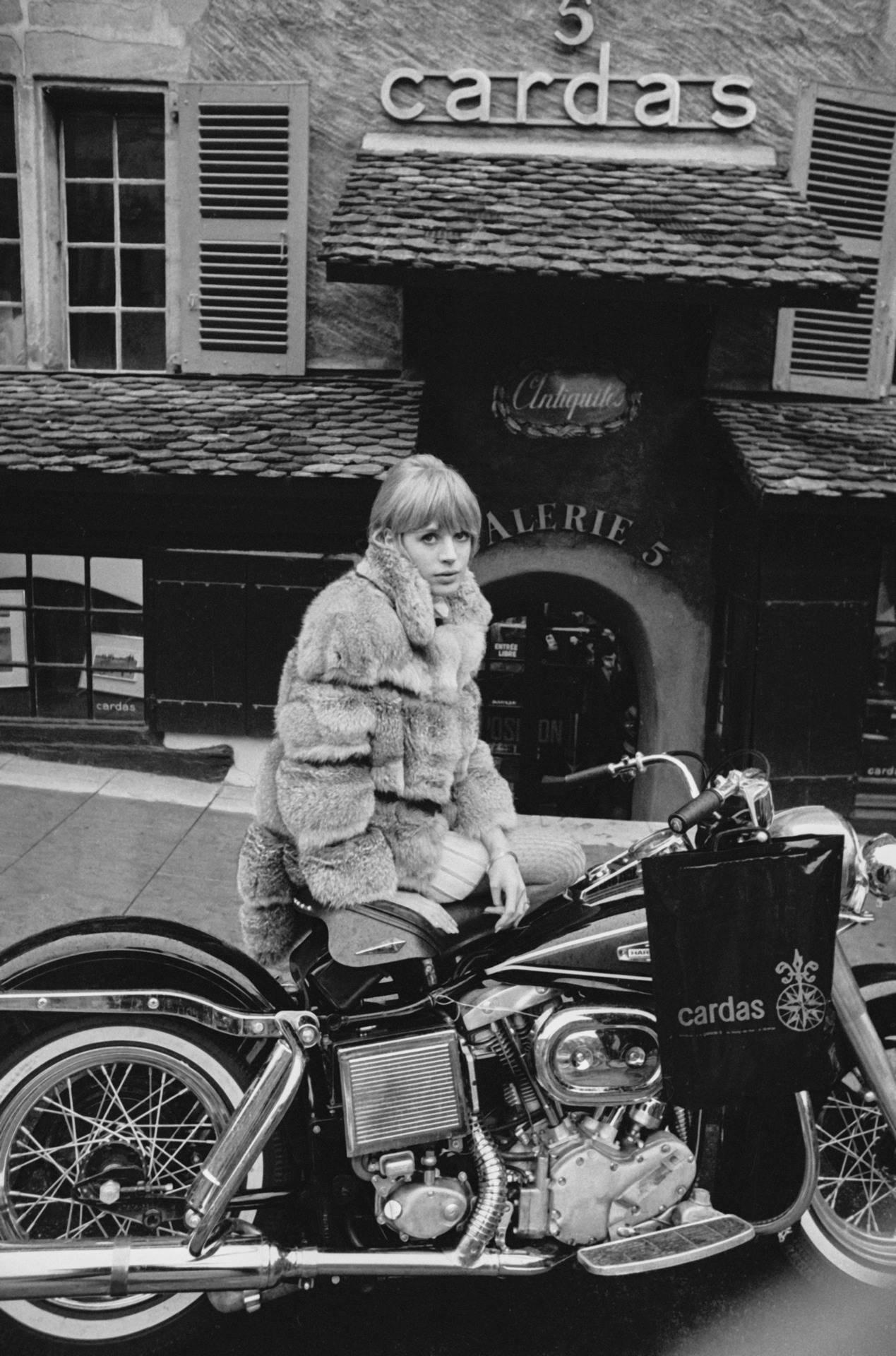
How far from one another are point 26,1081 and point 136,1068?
→ 26cm

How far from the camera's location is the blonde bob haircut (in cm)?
261

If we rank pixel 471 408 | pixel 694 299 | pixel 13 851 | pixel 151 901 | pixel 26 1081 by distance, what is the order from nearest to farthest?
pixel 26 1081 < pixel 151 901 < pixel 13 851 < pixel 694 299 < pixel 471 408

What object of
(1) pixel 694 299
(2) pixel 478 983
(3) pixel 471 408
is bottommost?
(2) pixel 478 983

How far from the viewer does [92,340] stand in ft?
24.8

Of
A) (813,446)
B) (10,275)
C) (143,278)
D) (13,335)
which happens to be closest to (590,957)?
(813,446)

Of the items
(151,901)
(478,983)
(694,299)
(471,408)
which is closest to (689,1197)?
(478,983)

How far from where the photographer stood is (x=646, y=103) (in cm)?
689

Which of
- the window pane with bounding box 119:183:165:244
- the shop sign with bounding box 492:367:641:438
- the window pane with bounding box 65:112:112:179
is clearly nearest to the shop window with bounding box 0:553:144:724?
the window pane with bounding box 119:183:165:244

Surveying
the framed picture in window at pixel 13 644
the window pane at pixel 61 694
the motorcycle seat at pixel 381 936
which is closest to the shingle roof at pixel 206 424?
the framed picture in window at pixel 13 644

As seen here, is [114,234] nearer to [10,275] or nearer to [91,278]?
[91,278]

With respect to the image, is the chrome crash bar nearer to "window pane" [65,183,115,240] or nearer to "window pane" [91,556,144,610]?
"window pane" [91,556,144,610]

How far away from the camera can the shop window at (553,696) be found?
8727 mm

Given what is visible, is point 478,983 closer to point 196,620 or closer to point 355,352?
point 196,620

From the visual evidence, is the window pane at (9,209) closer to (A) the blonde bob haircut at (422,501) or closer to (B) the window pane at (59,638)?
(B) the window pane at (59,638)
